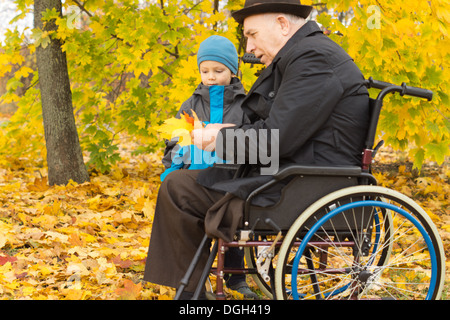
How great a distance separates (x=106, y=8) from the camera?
4766mm

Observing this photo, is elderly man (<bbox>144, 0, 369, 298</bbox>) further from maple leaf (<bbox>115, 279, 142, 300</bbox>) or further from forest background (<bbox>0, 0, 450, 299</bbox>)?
forest background (<bbox>0, 0, 450, 299</bbox>)

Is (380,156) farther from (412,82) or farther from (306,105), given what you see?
(306,105)

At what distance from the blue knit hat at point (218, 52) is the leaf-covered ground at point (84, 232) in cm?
127

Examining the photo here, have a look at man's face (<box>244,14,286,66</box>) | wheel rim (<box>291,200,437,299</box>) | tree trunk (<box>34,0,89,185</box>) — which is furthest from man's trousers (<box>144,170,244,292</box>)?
tree trunk (<box>34,0,89,185</box>)

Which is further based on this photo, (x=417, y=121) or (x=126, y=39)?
(x=126, y=39)

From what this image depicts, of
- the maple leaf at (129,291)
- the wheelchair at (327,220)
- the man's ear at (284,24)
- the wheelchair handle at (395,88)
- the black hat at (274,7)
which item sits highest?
the black hat at (274,7)

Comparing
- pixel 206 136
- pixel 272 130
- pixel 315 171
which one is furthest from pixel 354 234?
pixel 206 136

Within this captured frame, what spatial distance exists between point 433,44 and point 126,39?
2.43 m

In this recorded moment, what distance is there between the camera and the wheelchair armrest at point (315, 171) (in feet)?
6.31

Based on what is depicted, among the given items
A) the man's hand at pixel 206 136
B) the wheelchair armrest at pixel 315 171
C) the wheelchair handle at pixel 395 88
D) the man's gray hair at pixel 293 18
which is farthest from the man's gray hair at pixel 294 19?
the wheelchair armrest at pixel 315 171

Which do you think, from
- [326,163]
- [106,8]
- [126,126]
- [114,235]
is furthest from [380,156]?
[326,163]

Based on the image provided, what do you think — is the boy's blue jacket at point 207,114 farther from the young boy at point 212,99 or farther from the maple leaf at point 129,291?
the maple leaf at point 129,291

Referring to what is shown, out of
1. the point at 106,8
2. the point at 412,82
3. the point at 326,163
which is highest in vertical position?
the point at 106,8

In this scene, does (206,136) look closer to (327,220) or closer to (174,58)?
(327,220)
